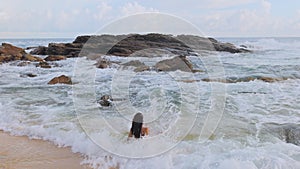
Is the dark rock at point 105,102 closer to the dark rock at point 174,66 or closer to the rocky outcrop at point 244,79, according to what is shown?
the rocky outcrop at point 244,79

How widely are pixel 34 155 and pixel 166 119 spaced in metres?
2.95

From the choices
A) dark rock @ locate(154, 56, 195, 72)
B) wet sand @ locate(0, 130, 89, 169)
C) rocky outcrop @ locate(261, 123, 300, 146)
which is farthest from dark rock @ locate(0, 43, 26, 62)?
rocky outcrop @ locate(261, 123, 300, 146)

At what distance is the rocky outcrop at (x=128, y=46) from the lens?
21547mm

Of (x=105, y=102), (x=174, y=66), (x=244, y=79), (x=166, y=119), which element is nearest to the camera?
(x=166, y=119)

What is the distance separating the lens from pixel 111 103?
7730 mm

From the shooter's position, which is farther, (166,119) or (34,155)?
(166,119)

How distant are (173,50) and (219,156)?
18.9 m

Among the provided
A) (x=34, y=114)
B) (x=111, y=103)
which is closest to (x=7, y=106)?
(x=34, y=114)

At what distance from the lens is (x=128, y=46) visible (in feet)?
71.1

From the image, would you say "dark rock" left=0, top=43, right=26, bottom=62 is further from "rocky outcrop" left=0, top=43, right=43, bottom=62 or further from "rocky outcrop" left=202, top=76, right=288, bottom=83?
"rocky outcrop" left=202, top=76, right=288, bottom=83

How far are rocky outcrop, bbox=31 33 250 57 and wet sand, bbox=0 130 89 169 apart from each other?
15.1 m

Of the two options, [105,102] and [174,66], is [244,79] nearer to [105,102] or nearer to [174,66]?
[174,66]

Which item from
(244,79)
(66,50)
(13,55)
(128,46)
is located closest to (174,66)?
(244,79)

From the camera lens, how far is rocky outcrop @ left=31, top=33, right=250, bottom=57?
70.7 ft
